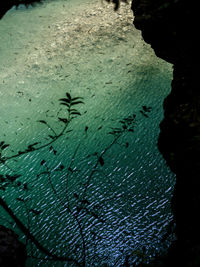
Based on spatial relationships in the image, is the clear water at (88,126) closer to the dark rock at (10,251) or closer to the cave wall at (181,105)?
the dark rock at (10,251)

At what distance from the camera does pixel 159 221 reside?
9.79ft

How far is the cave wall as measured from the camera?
201 cm

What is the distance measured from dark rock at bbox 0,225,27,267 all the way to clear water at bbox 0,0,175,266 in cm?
42

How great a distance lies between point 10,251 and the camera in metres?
1.83

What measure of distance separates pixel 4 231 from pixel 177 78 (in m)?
1.93

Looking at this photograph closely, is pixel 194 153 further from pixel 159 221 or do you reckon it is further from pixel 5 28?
pixel 5 28

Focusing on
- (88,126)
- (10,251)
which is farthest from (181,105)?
(88,126)

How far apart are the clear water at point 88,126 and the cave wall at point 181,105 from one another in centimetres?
61

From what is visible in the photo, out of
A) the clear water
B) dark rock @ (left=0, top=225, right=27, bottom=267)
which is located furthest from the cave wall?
dark rock @ (left=0, top=225, right=27, bottom=267)

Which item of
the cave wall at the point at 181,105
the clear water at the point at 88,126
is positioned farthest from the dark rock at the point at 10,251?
the cave wall at the point at 181,105

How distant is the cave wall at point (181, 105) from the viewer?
6.60ft

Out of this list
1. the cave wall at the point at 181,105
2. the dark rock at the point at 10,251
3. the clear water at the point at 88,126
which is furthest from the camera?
the clear water at the point at 88,126

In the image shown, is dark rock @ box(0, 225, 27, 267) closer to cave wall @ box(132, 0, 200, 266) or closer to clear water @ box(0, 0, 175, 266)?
clear water @ box(0, 0, 175, 266)

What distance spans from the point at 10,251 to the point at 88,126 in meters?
2.62
